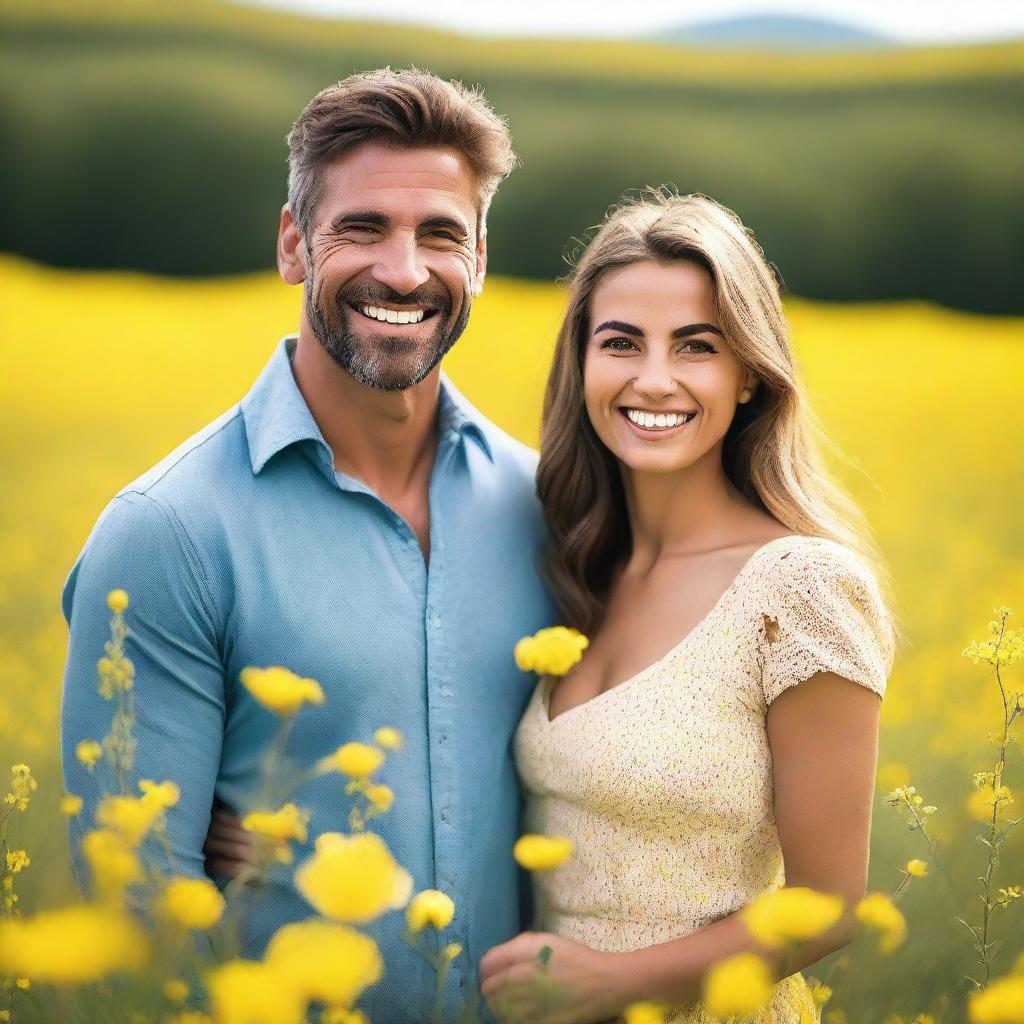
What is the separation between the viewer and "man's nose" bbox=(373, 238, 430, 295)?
2131 mm

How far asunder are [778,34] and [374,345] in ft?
22.6

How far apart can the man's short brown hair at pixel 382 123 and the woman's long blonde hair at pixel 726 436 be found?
302 mm

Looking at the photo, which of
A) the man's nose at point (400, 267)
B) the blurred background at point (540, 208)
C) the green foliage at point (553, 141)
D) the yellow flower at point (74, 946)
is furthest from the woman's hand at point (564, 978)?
the green foliage at point (553, 141)

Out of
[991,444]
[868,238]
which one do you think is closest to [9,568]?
[991,444]

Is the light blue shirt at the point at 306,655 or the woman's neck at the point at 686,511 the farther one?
the woman's neck at the point at 686,511

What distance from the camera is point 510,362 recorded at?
6.84 m

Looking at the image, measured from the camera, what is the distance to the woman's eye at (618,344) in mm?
2127

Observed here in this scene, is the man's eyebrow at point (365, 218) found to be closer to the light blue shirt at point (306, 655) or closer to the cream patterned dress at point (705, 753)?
the light blue shirt at point (306, 655)

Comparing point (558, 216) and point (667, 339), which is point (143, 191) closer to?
point (558, 216)

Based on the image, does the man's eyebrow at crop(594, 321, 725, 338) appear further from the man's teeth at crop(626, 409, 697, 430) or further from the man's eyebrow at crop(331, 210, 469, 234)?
the man's eyebrow at crop(331, 210, 469, 234)

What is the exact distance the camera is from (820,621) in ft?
6.06

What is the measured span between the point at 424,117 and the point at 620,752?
3.78 ft

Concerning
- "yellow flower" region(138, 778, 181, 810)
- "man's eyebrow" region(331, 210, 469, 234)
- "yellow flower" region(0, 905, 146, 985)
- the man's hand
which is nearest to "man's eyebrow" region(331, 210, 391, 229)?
"man's eyebrow" region(331, 210, 469, 234)

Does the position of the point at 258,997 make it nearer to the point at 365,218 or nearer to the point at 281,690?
the point at 281,690
